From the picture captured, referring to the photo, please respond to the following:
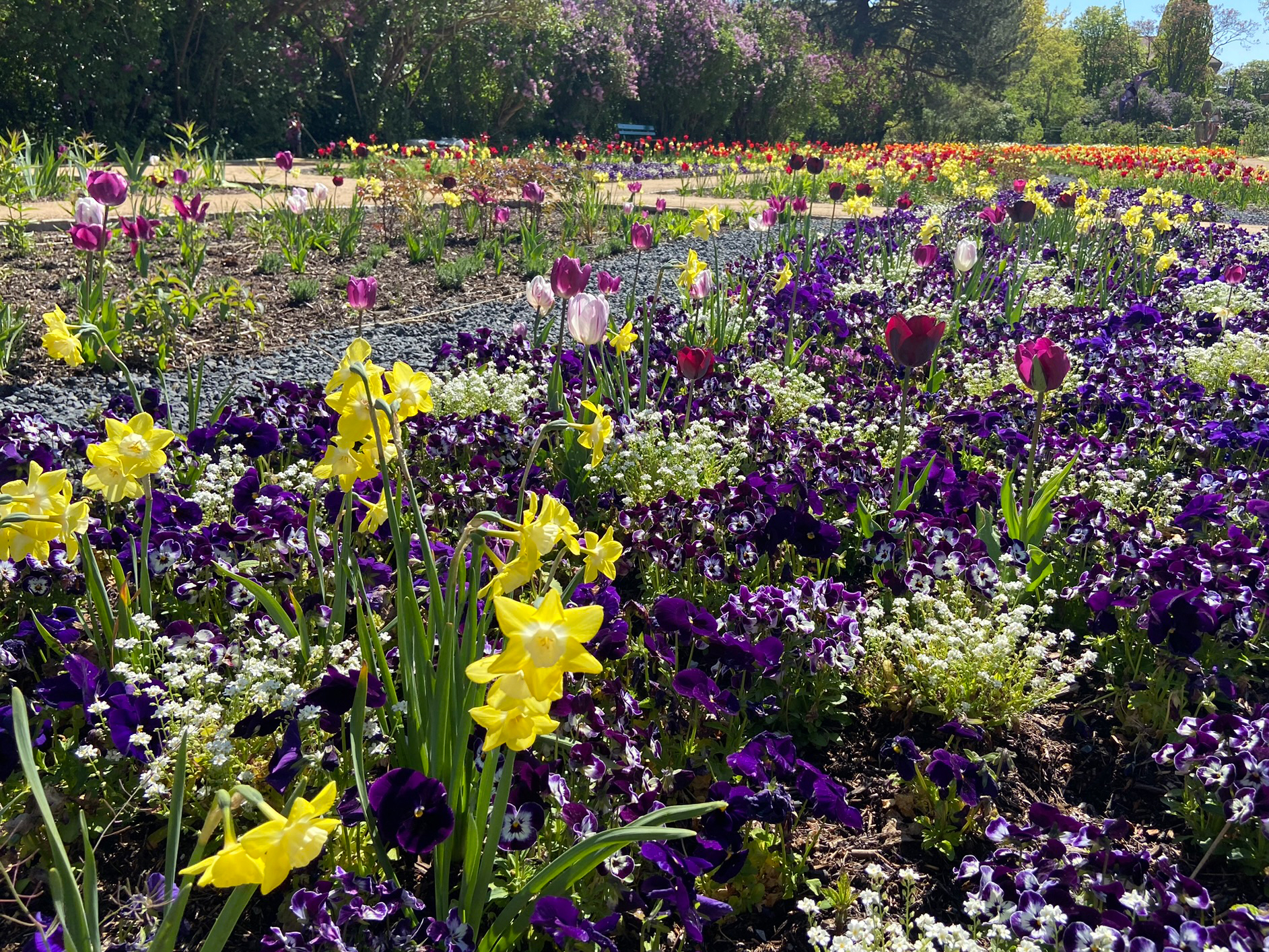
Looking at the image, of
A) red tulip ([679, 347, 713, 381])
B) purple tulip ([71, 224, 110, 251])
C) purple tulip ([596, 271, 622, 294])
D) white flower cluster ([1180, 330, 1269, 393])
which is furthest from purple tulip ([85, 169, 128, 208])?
white flower cluster ([1180, 330, 1269, 393])

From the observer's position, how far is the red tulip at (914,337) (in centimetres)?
284

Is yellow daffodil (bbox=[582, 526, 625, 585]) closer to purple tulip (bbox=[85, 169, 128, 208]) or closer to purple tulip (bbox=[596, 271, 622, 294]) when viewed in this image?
purple tulip (bbox=[596, 271, 622, 294])

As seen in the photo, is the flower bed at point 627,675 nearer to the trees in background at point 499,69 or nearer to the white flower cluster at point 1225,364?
the white flower cluster at point 1225,364

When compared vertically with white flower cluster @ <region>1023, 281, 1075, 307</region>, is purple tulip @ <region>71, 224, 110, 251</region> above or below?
above

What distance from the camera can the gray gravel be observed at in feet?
13.3

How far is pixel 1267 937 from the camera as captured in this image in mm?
1412

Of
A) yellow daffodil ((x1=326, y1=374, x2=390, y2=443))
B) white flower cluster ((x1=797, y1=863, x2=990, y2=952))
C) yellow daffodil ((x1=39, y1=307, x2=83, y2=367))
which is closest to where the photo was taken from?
white flower cluster ((x1=797, y1=863, x2=990, y2=952))

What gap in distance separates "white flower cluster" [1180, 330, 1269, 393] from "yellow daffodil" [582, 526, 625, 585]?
4.45 meters

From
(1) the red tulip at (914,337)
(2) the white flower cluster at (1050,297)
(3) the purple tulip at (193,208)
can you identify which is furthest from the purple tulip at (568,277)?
(2) the white flower cluster at (1050,297)

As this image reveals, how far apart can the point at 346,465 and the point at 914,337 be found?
75.8 inches

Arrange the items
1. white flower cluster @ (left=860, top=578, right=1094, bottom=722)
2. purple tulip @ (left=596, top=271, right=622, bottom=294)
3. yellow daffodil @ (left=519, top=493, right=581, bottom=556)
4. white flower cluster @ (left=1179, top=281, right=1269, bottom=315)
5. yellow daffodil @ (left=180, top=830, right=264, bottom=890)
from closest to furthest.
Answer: yellow daffodil @ (left=180, top=830, right=264, bottom=890) → yellow daffodil @ (left=519, top=493, right=581, bottom=556) → white flower cluster @ (left=860, top=578, right=1094, bottom=722) → purple tulip @ (left=596, top=271, right=622, bottom=294) → white flower cluster @ (left=1179, top=281, right=1269, bottom=315)

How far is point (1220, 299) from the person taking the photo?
248 inches

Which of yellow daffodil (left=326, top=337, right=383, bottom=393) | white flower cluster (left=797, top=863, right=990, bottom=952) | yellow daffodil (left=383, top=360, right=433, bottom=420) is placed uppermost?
yellow daffodil (left=326, top=337, right=383, bottom=393)

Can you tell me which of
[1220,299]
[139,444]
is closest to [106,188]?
[139,444]
